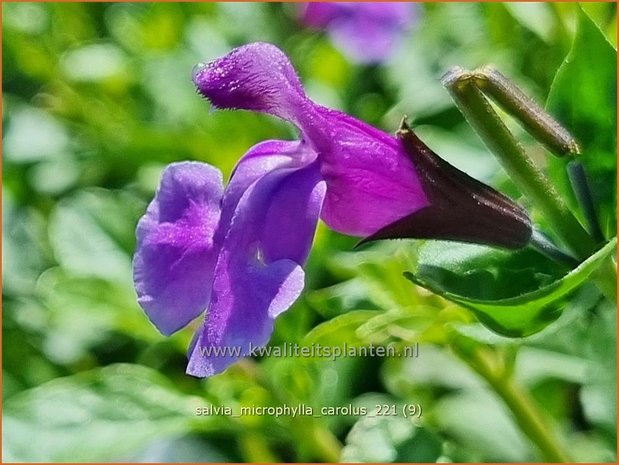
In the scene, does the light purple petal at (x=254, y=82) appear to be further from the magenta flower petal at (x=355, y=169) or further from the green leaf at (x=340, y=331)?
the green leaf at (x=340, y=331)

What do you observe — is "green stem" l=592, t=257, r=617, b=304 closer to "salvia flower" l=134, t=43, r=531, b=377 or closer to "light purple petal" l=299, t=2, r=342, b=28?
"salvia flower" l=134, t=43, r=531, b=377

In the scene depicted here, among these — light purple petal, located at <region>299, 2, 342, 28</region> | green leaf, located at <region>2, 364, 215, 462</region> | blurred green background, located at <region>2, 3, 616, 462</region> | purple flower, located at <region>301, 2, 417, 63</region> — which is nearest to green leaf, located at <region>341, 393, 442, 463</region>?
blurred green background, located at <region>2, 3, 616, 462</region>

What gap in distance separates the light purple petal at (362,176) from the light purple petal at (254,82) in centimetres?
4

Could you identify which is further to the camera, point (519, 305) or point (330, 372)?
point (330, 372)

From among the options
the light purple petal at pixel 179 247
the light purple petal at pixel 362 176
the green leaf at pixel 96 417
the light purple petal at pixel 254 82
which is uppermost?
the light purple petal at pixel 254 82

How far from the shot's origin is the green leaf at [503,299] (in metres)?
0.77

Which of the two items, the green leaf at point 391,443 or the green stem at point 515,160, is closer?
the green stem at point 515,160

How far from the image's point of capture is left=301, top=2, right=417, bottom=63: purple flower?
1.94 meters

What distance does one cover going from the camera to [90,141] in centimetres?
196

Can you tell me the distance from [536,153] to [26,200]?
107 centimetres

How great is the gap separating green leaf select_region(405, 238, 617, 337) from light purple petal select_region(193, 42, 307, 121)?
20 cm

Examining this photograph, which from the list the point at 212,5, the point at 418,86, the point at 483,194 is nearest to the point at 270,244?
the point at 483,194

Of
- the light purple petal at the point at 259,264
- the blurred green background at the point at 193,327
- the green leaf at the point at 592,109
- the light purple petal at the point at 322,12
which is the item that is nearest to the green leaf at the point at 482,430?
the blurred green background at the point at 193,327

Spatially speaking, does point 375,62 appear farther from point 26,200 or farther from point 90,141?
point 26,200
